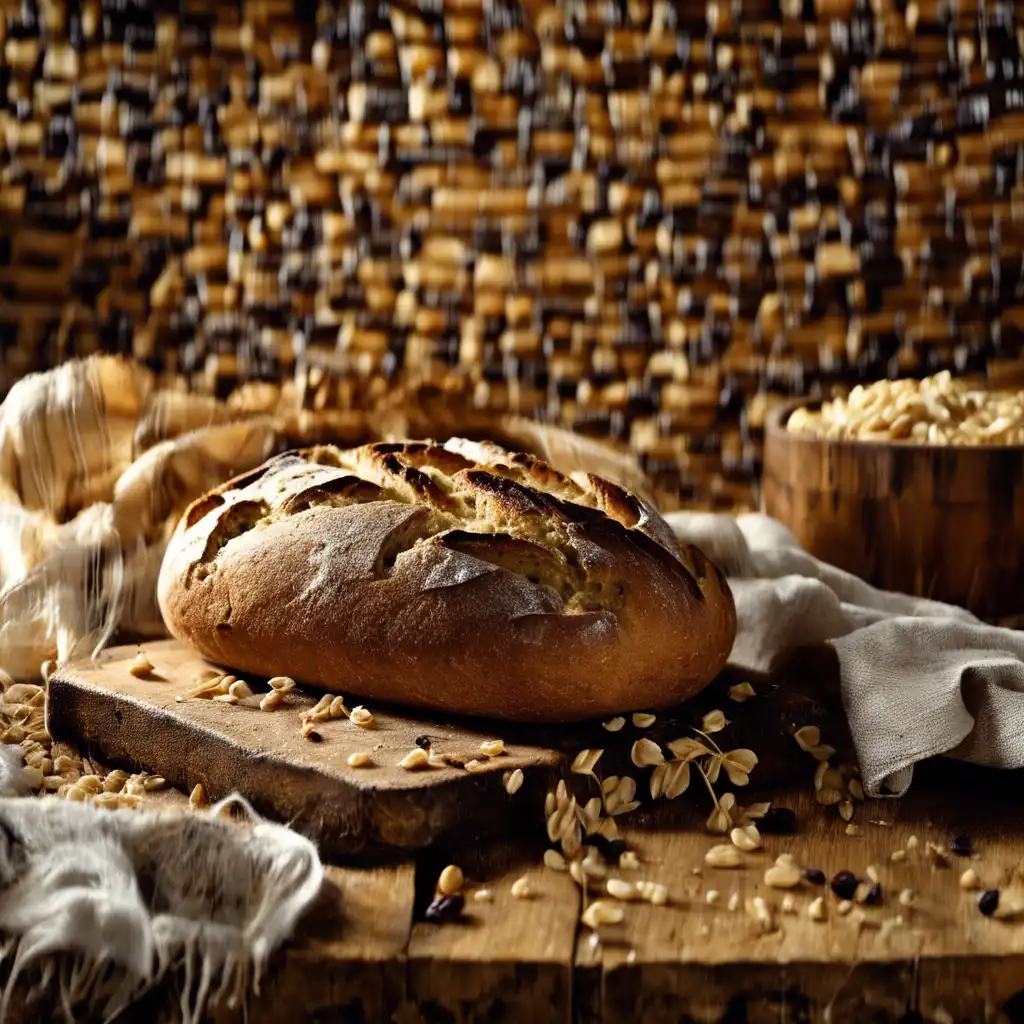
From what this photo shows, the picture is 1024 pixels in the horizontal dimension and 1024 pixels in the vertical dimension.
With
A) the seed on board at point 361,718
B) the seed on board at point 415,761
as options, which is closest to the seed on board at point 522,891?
the seed on board at point 415,761

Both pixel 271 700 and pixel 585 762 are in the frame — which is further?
pixel 271 700

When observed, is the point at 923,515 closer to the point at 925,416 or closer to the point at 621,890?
the point at 925,416

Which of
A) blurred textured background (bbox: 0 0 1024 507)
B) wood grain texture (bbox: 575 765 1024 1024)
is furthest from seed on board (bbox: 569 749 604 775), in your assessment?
blurred textured background (bbox: 0 0 1024 507)

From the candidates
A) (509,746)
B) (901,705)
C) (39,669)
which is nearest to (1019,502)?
(901,705)

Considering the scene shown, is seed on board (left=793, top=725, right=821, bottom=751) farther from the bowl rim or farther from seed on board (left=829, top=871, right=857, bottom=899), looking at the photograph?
the bowl rim

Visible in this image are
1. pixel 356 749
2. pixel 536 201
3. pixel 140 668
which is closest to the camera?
pixel 356 749

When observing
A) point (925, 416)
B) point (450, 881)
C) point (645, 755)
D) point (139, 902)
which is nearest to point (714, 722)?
point (645, 755)

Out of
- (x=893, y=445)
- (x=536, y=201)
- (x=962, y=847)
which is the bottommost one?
(x=962, y=847)
